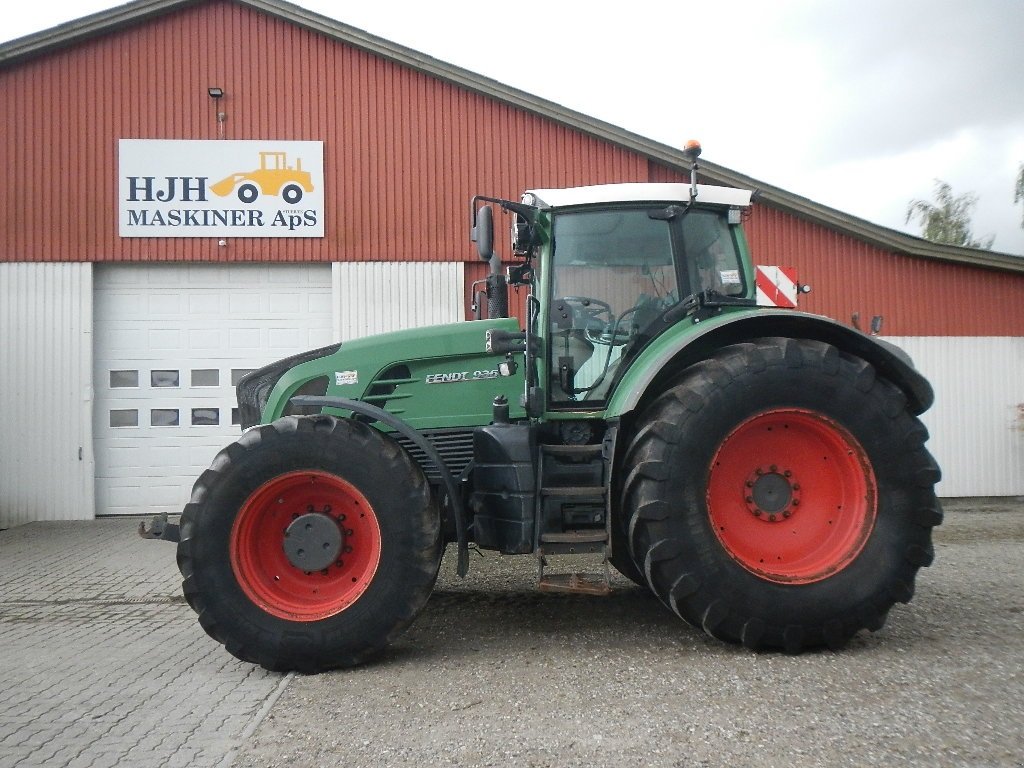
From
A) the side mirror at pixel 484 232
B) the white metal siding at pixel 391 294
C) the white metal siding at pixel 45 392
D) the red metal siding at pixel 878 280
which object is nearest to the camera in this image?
the side mirror at pixel 484 232

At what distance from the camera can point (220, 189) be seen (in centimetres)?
973

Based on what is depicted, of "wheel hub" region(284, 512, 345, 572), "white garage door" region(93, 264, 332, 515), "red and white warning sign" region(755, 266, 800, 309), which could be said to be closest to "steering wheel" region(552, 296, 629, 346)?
"wheel hub" region(284, 512, 345, 572)

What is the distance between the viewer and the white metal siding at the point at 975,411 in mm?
10492

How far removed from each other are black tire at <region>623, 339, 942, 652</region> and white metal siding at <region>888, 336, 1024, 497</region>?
23.3ft

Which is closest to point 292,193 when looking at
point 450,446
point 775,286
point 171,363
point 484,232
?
point 171,363

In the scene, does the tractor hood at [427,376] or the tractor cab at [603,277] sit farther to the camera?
the tractor hood at [427,376]

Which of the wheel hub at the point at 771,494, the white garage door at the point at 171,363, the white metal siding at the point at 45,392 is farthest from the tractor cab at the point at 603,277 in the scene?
the white metal siding at the point at 45,392

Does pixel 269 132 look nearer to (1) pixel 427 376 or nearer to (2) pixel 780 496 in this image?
(1) pixel 427 376

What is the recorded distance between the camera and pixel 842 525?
13.9 feet

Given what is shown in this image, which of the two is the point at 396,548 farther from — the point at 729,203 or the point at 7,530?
the point at 7,530

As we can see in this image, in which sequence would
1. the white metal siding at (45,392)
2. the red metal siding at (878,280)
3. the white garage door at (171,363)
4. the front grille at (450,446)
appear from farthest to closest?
the red metal siding at (878,280), the white garage door at (171,363), the white metal siding at (45,392), the front grille at (450,446)

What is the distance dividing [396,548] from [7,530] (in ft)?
24.1

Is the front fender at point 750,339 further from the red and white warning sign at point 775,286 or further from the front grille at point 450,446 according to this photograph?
the red and white warning sign at point 775,286

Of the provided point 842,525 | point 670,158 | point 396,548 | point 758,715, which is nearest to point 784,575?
point 842,525
